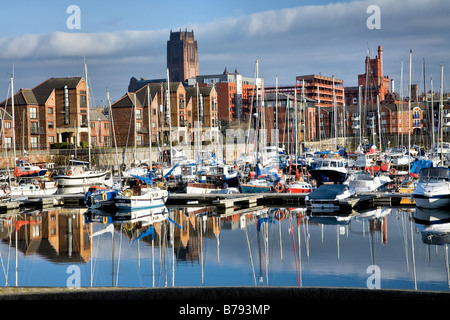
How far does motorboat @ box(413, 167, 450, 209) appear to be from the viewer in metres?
35.6

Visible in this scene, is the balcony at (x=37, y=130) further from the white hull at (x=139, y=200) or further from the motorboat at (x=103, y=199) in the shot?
the white hull at (x=139, y=200)

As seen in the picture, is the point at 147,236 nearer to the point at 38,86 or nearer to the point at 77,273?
the point at 77,273

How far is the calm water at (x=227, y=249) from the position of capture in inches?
852

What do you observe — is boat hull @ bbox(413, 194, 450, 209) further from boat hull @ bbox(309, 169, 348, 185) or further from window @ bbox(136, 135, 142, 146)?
window @ bbox(136, 135, 142, 146)

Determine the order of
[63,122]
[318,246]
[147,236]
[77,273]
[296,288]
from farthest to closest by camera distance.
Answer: [63,122] < [147,236] < [318,246] < [77,273] < [296,288]

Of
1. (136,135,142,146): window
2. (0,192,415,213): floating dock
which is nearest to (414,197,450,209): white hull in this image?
(0,192,415,213): floating dock

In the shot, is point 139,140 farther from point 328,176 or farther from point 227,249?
point 227,249

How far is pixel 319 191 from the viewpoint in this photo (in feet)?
130

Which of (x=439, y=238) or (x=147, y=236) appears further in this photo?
(x=147, y=236)

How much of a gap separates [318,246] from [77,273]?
11210 mm

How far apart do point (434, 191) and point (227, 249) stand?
48.7 feet

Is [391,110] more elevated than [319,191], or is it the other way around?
[391,110]

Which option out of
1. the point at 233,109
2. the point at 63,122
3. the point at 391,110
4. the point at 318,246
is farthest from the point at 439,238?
the point at 233,109

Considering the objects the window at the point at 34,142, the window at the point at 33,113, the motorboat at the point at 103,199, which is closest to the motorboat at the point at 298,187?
the motorboat at the point at 103,199
